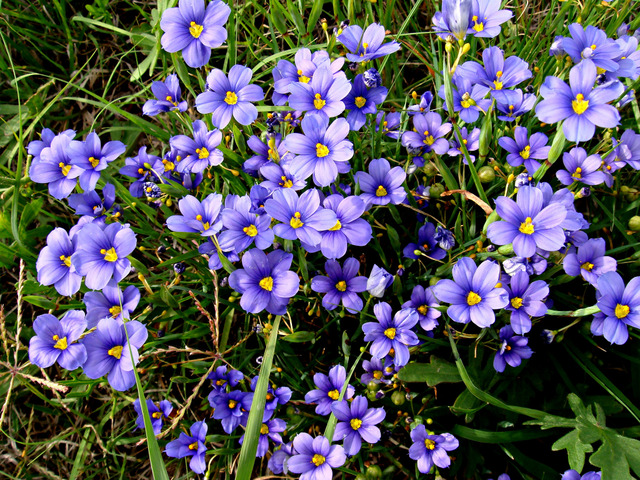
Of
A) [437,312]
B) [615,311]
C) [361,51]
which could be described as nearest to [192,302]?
[437,312]

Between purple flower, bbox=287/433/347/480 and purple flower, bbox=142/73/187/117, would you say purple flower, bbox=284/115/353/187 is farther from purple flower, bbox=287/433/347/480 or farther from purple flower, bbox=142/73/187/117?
purple flower, bbox=287/433/347/480

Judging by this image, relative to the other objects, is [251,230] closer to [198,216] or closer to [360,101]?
[198,216]

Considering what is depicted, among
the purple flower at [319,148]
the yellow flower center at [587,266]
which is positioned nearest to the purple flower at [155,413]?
the purple flower at [319,148]

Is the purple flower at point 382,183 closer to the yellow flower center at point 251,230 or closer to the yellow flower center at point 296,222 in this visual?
the yellow flower center at point 296,222

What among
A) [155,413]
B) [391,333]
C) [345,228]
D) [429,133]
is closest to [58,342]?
[155,413]

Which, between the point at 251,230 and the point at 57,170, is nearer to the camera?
the point at 251,230

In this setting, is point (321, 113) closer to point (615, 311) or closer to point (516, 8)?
point (615, 311)
